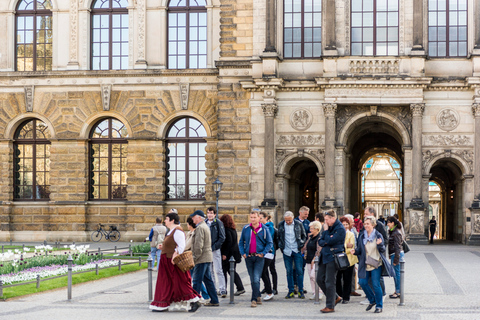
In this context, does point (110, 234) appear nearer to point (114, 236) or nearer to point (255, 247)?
point (114, 236)

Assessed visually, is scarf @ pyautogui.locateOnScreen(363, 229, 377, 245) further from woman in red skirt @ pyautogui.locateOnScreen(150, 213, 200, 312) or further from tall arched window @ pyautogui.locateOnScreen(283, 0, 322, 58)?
tall arched window @ pyautogui.locateOnScreen(283, 0, 322, 58)

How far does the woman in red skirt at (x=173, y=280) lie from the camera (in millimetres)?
13766

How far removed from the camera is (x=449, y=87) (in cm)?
3309

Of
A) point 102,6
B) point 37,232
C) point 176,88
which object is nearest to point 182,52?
point 176,88

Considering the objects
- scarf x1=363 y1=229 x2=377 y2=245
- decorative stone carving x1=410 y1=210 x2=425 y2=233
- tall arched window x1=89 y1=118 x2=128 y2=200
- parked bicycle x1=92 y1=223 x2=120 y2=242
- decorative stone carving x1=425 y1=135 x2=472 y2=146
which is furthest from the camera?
tall arched window x1=89 y1=118 x2=128 y2=200

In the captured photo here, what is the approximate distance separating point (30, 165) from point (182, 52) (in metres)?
9.28

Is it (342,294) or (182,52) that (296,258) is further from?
(182,52)

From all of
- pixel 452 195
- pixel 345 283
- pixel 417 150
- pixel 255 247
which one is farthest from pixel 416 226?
pixel 255 247

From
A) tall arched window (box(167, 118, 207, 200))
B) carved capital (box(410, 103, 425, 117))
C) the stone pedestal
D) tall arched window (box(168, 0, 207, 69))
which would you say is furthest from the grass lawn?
tall arched window (box(168, 0, 207, 69))

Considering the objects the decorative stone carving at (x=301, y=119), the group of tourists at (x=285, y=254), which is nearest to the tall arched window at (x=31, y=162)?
the decorative stone carving at (x=301, y=119)

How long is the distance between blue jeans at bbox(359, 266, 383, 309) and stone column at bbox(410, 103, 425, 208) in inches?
755

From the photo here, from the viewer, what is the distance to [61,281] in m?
18.0

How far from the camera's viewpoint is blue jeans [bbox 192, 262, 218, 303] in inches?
567

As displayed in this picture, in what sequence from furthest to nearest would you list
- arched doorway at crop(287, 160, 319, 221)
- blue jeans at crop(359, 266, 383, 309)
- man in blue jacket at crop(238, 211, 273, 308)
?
arched doorway at crop(287, 160, 319, 221), man in blue jacket at crop(238, 211, 273, 308), blue jeans at crop(359, 266, 383, 309)
